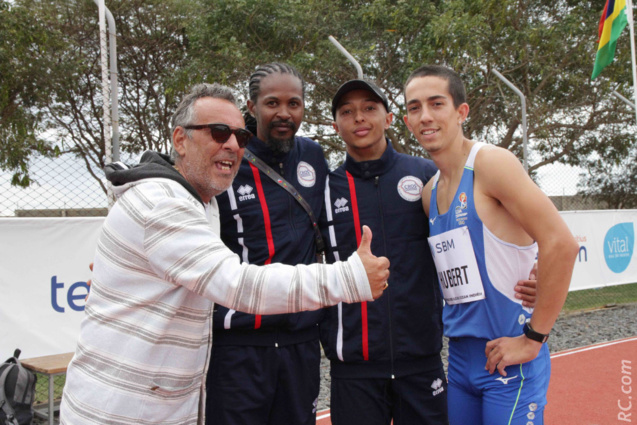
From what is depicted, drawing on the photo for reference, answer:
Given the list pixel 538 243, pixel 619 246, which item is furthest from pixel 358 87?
pixel 619 246

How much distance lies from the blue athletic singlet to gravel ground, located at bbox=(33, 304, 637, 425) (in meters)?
3.58

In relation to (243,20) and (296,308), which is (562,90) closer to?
(243,20)

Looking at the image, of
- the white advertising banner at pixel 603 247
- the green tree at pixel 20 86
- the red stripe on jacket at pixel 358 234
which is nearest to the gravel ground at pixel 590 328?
the white advertising banner at pixel 603 247

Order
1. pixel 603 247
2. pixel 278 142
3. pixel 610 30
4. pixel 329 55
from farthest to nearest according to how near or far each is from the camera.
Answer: pixel 329 55, pixel 603 247, pixel 610 30, pixel 278 142

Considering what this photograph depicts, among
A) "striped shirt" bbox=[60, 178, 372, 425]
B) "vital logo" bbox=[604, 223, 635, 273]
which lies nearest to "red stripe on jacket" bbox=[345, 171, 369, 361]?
"striped shirt" bbox=[60, 178, 372, 425]

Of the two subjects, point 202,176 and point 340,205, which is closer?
point 202,176

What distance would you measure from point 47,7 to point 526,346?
512 inches

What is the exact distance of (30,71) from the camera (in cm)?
1011

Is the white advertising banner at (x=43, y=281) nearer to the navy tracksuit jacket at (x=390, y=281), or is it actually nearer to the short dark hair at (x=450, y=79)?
the navy tracksuit jacket at (x=390, y=281)

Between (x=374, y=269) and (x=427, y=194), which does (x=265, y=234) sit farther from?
(x=374, y=269)

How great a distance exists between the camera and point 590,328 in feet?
27.5

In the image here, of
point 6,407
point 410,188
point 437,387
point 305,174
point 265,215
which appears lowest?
point 6,407

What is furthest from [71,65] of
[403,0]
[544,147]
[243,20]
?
[544,147]

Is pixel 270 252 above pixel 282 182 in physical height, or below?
below
